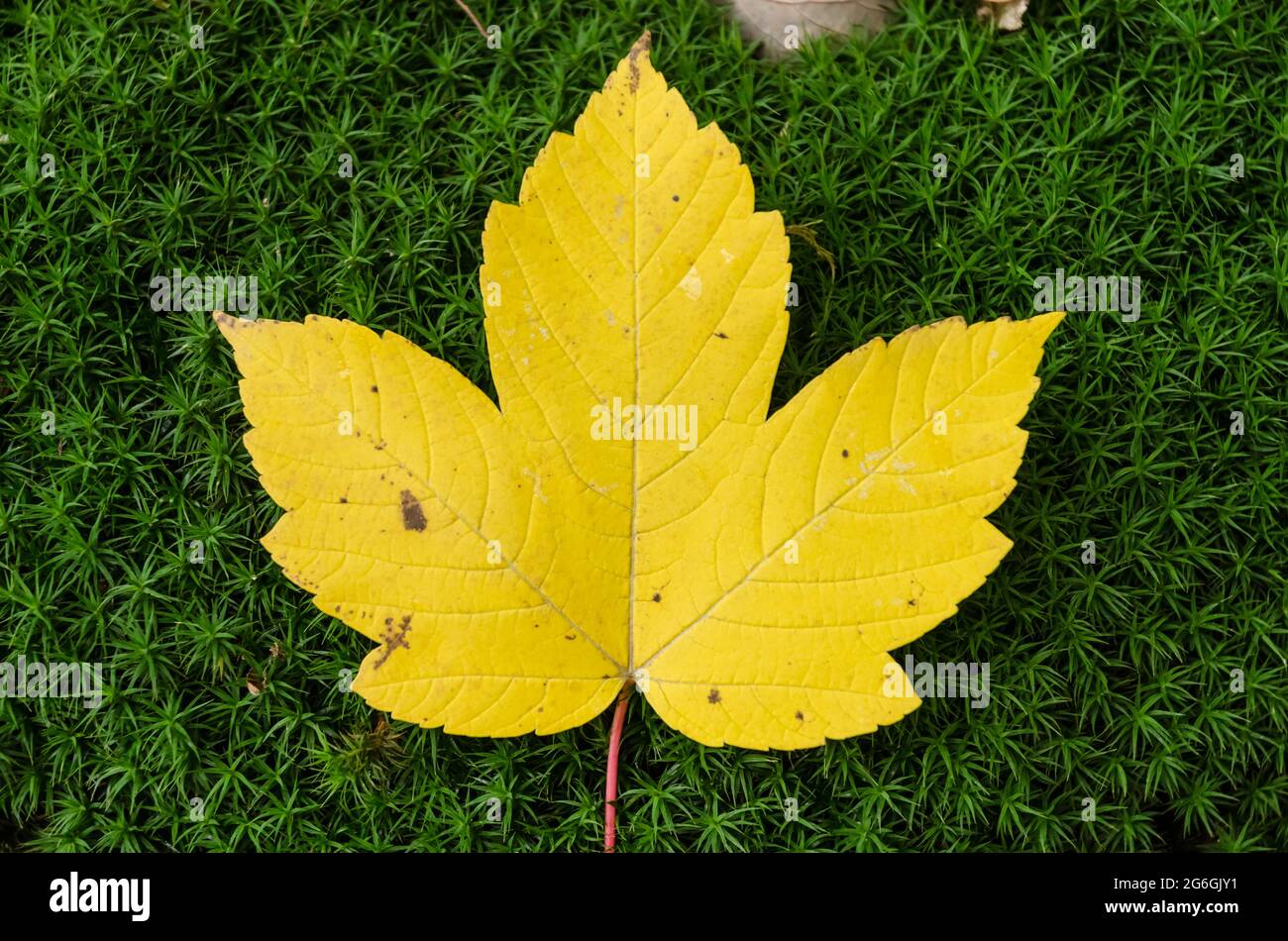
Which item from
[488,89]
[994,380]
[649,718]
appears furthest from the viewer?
[488,89]

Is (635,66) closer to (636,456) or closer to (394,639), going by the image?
(636,456)

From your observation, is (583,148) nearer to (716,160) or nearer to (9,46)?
(716,160)

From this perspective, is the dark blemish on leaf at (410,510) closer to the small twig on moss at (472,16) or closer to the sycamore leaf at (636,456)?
the sycamore leaf at (636,456)

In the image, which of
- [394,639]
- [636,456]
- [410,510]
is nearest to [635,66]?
[636,456]

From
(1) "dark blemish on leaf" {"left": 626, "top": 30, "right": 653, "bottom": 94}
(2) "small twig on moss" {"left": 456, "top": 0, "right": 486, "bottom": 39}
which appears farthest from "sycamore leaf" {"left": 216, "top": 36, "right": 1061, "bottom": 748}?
(2) "small twig on moss" {"left": 456, "top": 0, "right": 486, "bottom": 39}

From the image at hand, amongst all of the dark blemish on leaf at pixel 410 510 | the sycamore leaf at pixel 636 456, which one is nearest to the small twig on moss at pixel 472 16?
the sycamore leaf at pixel 636 456

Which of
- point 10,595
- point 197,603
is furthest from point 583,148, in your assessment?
point 10,595

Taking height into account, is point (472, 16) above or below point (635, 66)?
above
